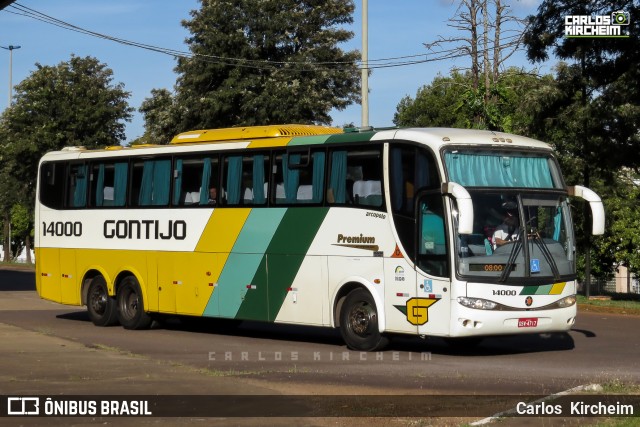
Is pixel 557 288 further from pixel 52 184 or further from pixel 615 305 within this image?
pixel 52 184

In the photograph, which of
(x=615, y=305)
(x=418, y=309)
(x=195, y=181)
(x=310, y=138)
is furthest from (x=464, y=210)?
(x=615, y=305)

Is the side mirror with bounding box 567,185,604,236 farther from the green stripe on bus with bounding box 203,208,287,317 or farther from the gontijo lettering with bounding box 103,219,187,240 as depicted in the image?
the gontijo lettering with bounding box 103,219,187,240

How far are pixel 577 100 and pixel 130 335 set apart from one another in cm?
1601

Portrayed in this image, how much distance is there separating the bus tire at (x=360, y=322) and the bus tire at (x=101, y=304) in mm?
6610

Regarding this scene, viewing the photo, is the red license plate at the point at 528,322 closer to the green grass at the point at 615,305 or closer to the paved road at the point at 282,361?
the paved road at the point at 282,361

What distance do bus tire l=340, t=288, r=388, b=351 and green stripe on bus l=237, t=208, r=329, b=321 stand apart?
1324 millimetres

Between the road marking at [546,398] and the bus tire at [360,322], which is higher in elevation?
the bus tire at [360,322]

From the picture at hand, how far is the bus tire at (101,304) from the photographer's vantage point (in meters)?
23.7

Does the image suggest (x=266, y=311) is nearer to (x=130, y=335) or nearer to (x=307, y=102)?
(x=130, y=335)

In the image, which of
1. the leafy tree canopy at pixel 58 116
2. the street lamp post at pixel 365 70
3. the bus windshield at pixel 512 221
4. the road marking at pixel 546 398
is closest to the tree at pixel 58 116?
the leafy tree canopy at pixel 58 116

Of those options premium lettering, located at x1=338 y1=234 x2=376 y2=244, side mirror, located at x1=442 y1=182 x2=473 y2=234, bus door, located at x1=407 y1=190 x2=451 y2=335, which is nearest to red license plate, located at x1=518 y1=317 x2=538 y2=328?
bus door, located at x1=407 y1=190 x2=451 y2=335

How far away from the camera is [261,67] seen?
52.5 m

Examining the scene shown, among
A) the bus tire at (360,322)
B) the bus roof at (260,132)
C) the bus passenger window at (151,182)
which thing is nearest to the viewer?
the bus tire at (360,322)

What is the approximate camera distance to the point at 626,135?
3098 cm
